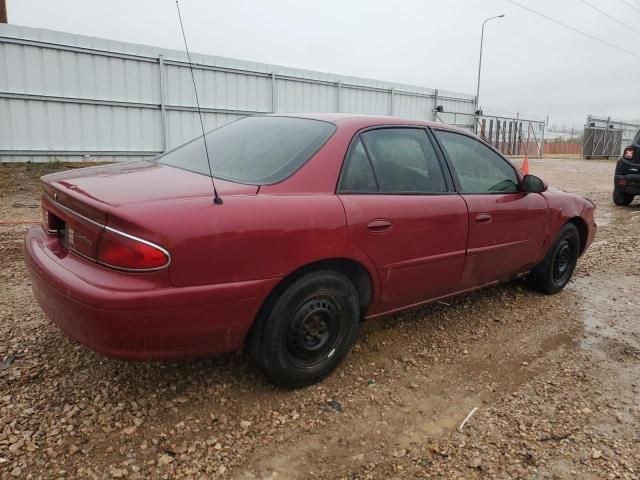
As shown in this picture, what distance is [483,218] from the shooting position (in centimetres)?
341

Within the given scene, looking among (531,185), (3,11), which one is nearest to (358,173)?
(531,185)

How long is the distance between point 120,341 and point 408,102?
17.7 metres

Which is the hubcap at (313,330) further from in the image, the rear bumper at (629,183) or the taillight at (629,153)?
the taillight at (629,153)

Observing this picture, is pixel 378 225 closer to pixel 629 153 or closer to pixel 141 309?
pixel 141 309

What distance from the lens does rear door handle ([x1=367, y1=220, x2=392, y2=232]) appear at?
8.89 ft

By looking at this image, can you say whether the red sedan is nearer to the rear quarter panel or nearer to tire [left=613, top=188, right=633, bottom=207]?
the rear quarter panel

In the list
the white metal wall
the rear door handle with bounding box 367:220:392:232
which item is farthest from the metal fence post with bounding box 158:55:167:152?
the rear door handle with bounding box 367:220:392:232

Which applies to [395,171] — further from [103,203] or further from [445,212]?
[103,203]

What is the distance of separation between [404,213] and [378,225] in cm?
24

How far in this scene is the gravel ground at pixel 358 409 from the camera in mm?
2141

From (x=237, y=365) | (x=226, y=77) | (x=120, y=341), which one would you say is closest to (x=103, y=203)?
(x=120, y=341)

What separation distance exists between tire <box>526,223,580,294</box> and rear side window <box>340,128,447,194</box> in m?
1.62

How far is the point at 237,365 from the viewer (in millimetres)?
2881

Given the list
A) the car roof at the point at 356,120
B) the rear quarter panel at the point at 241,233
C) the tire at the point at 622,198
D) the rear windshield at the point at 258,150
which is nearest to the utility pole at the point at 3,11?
the rear windshield at the point at 258,150
